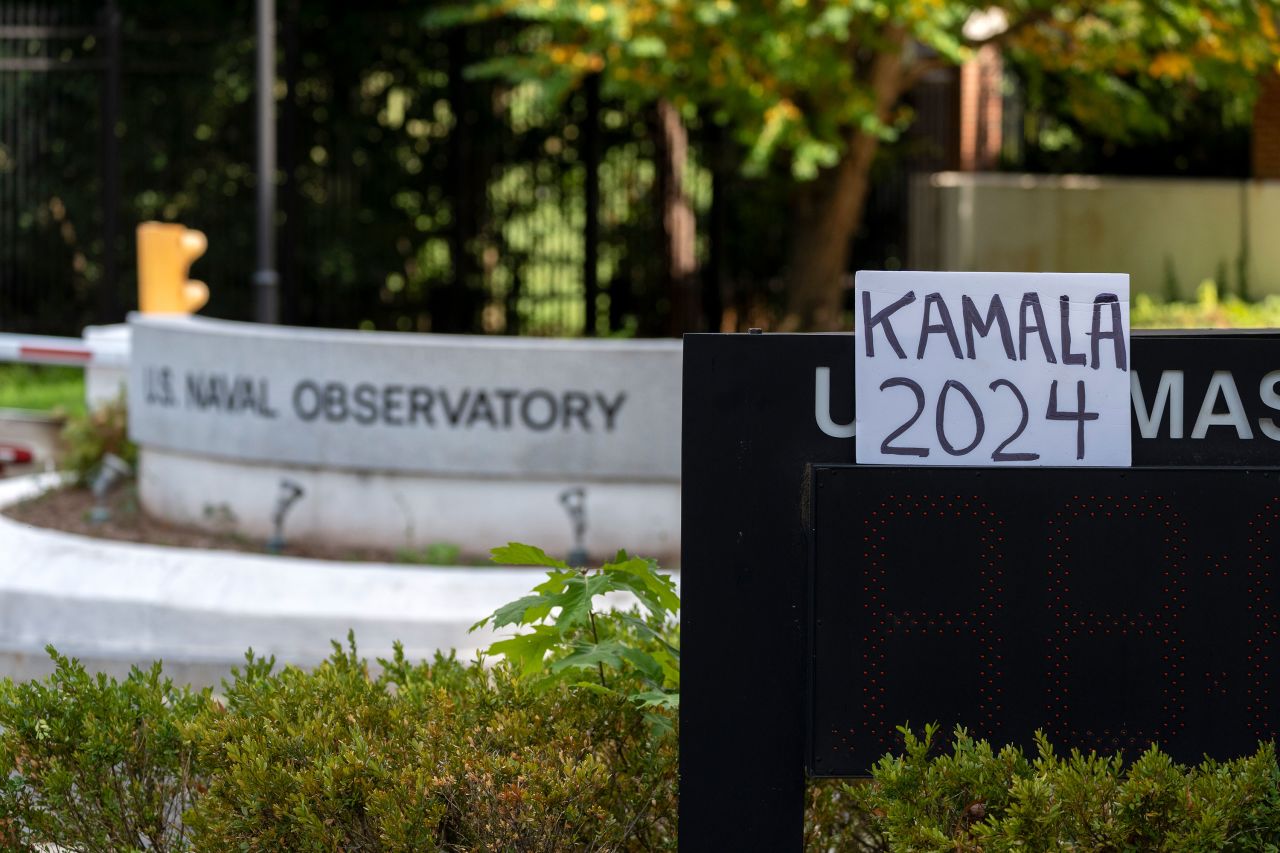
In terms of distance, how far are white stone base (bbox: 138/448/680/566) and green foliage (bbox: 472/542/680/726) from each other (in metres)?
5.39

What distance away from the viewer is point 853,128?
55.6 ft

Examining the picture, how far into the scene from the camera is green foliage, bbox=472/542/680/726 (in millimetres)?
3715

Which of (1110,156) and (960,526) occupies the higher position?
(1110,156)

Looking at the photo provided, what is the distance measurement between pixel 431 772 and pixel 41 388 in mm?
13932

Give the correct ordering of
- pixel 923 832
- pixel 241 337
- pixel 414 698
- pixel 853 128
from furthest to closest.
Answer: pixel 853 128 → pixel 241 337 → pixel 414 698 → pixel 923 832

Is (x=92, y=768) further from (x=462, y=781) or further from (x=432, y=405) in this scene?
(x=432, y=405)

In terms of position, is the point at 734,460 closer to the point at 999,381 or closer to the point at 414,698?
the point at 999,381

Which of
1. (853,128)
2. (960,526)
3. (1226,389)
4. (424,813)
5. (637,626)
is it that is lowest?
(424,813)

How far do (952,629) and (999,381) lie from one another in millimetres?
480

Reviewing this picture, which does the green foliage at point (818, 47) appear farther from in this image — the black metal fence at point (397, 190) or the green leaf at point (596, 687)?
the green leaf at point (596, 687)

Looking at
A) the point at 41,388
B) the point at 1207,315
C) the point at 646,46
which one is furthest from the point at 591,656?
the point at 1207,315

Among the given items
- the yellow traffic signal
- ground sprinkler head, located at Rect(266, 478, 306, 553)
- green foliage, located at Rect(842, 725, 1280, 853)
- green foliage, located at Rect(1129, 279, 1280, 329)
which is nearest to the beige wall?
green foliage, located at Rect(1129, 279, 1280, 329)

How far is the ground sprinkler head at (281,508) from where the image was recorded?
383 inches

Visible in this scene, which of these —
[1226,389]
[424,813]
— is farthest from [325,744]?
[1226,389]
